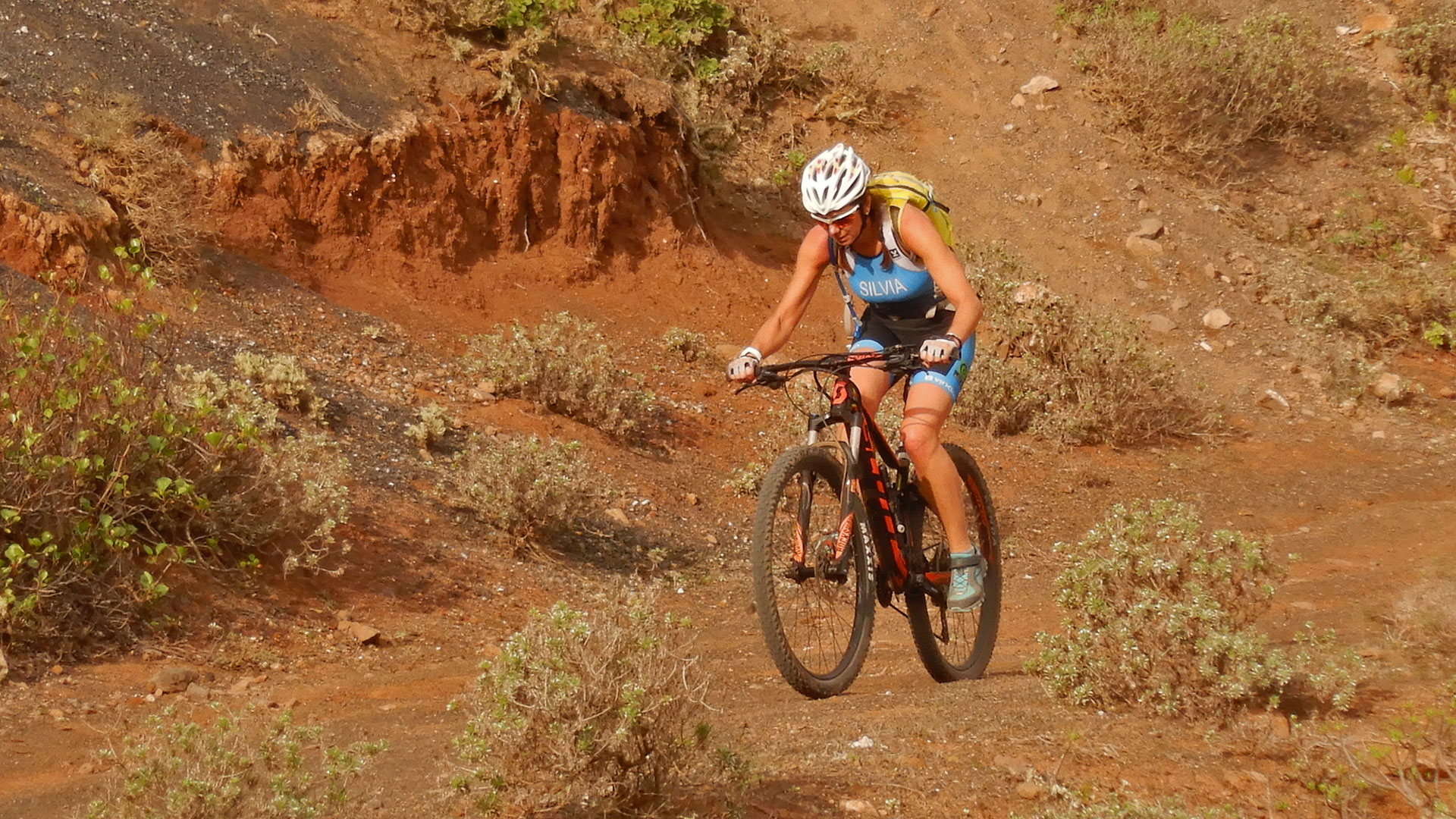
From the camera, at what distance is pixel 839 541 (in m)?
4.88

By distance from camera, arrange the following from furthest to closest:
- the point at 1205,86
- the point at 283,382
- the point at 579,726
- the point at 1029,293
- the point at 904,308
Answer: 1. the point at 1205,86
2. the point at 1029,293
3. the point at 283,382
4. the point at 904,308
5. the point at 579,726

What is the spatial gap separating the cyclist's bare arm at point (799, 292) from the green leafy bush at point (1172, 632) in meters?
1.49

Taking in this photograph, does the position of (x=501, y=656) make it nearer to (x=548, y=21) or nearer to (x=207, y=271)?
(x=207, y=271)

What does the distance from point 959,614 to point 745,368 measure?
179cm

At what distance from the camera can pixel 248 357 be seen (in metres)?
8.27

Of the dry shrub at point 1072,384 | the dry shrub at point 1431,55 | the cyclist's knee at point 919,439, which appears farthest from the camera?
the dry shrub at point 1431,55

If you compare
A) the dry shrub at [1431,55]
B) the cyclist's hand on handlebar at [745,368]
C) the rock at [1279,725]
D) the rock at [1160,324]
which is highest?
the dry shrub at [1431,55]

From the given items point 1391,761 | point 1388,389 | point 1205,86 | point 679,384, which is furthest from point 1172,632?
point 1205,86

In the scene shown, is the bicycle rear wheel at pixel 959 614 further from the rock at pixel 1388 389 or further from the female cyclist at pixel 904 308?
the rock at pixel 1388 389

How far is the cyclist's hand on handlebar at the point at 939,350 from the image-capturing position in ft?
15.6

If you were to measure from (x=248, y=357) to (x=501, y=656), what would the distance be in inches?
209

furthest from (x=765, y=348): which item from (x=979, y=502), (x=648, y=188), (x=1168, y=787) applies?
(x=648, y=188)

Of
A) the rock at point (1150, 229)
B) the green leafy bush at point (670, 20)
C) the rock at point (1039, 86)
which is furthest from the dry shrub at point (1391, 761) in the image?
the rock at point (1039, 86)

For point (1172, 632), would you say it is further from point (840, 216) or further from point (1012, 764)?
point (840, 216)
